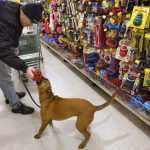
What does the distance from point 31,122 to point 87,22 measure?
154 cm

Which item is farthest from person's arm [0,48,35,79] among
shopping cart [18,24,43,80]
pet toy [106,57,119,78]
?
shopping cart [18,24,43,80]

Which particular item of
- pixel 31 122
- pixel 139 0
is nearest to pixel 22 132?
pixel 31 122

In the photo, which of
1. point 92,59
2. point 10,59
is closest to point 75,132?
point 10,59

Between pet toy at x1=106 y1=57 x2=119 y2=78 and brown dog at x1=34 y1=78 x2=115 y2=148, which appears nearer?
brown dog at x1=34 y1=78 x2=115 y2=148

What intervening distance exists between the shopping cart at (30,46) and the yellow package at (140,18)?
1540mm

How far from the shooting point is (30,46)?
11.0ft

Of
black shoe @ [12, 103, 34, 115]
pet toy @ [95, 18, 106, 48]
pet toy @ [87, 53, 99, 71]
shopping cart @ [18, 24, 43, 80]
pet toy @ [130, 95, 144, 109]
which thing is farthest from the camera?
shopping cart @ [18, 24, 43, 80]

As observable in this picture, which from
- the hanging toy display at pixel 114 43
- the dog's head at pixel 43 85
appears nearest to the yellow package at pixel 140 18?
the hanging toy display at pixel 114 43

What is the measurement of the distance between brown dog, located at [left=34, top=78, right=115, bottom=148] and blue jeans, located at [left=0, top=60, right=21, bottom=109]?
1.95 feet

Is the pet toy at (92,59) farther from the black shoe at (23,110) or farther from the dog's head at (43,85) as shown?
the dog's head at (43,85)

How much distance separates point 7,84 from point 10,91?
95 mm

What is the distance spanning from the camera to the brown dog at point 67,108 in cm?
202

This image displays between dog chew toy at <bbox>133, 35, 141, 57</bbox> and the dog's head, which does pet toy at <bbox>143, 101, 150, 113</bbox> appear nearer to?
dog chew toy at <bbox>133, 35, 141, 57</bbox>

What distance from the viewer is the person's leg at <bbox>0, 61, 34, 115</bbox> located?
2.49 metres
